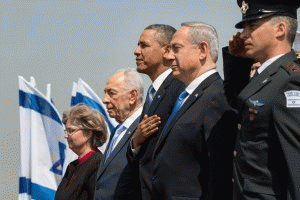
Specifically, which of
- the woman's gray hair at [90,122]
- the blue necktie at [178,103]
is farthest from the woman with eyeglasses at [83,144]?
the blue necktie at [178,103]

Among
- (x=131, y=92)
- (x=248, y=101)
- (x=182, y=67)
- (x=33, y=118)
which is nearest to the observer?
(x=248, y=101)

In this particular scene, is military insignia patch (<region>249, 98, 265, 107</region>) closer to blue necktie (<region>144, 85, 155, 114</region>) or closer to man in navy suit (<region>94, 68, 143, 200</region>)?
blue necktie (<region>144, 85, 155, 114</region>)

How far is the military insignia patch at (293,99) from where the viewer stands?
5102 millimetres

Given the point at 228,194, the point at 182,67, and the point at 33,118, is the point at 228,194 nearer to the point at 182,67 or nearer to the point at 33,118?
the point at 182,67

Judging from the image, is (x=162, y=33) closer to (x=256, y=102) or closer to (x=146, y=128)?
(x=146, y=128)

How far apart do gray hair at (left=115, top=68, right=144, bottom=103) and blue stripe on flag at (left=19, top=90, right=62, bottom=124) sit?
181 inches

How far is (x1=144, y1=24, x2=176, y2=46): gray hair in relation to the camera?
7.92m

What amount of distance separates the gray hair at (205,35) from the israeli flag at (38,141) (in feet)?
20.5

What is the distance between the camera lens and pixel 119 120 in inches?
328

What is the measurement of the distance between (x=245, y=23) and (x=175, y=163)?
1.25 m

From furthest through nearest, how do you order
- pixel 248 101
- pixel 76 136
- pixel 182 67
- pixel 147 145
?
pixel 76 136
pixel 147 145
pixel 182 67
pixel 248 101

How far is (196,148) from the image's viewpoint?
6145mm

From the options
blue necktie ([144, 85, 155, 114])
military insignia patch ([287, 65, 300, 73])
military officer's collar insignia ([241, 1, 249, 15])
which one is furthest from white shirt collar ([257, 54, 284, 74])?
blue necktie ([144, 85, 155, 114])

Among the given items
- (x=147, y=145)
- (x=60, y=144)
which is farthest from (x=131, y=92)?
(x=60, y=144)
